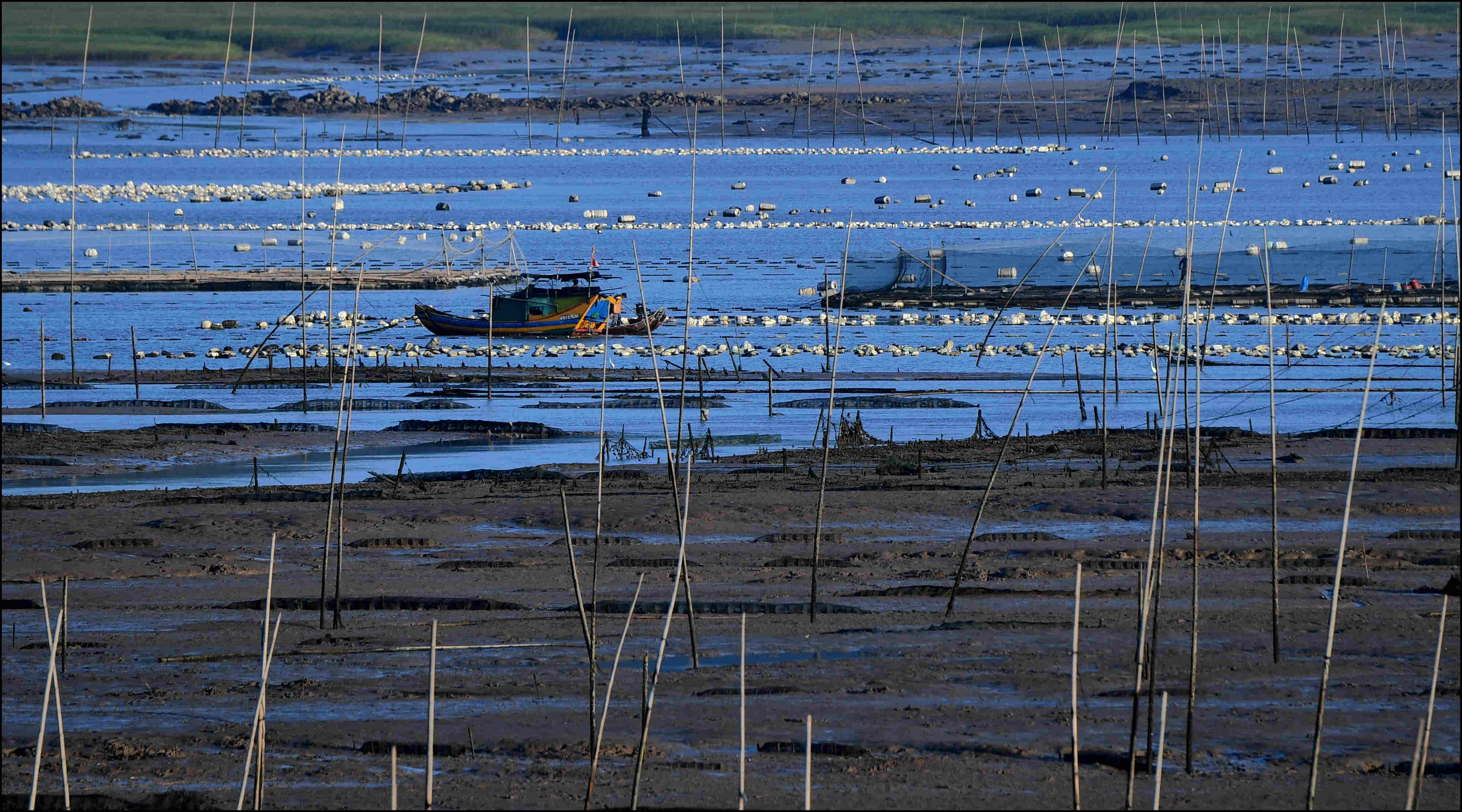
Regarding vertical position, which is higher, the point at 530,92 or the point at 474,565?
the point at 530,92

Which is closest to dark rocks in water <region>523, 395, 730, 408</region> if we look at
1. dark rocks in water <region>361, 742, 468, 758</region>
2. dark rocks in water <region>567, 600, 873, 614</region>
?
dark rocks in water <region>567, 600, 873, 614</region>

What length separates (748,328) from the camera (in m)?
37.6

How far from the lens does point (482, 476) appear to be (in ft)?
63.9

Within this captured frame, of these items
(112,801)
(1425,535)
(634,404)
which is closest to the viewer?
(112,801)

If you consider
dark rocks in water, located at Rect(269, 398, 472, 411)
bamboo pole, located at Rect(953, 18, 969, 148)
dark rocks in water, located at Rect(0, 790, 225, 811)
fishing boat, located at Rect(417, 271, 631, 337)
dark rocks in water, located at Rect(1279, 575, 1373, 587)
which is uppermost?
bamboo pole, located at Rect(953, 18, 969, 148)

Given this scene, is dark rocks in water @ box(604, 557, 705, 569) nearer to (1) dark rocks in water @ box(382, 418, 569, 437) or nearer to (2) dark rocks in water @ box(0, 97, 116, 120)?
(1) dark rocks in water @ box(382, 418, 569, 437)

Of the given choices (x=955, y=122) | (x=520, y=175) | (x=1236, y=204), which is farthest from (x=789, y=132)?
(x=1236, y=204)

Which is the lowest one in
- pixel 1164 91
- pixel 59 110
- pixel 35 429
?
pixel 35 429

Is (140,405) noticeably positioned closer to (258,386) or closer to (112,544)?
(258,386)

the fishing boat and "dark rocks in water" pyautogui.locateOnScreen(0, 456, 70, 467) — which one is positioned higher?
the fishing boat

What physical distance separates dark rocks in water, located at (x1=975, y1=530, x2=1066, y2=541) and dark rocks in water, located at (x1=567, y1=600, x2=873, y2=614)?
2844 mm

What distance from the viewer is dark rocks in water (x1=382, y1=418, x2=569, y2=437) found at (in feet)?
77.2

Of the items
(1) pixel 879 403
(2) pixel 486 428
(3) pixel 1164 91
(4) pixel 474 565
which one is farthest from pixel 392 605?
(3) pixel 1164 91

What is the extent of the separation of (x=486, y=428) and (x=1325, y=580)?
522 inches
